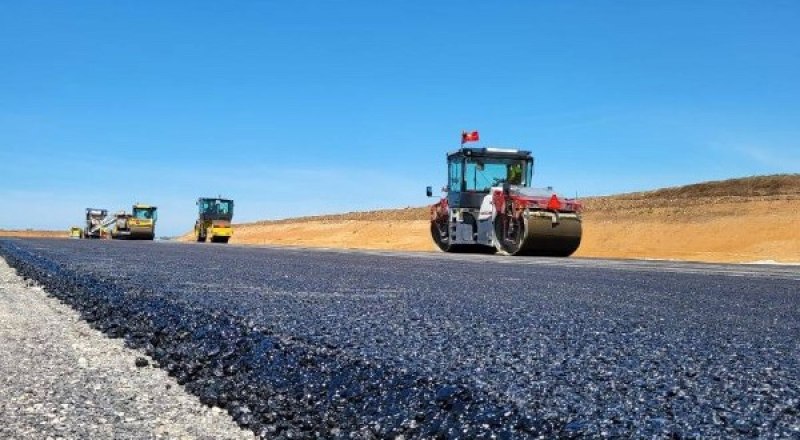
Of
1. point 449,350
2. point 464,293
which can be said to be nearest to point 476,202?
point 464,293

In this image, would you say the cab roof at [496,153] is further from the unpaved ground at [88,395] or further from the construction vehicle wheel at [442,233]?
the unpaved ground at [88,395]

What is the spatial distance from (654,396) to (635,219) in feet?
166

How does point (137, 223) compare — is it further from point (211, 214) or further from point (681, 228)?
point (681, 228)

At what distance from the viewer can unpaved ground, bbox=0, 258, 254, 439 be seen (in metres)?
2.56

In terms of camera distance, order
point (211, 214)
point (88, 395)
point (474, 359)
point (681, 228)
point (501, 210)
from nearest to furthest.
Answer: point (474, 359)
point (88, 395)
point (501, 210)
point (681, 228)
point (211, 214)

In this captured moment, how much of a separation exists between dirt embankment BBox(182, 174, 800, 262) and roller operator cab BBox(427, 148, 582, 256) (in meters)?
8.24

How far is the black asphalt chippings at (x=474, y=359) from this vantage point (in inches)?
76.2

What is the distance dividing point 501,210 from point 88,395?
19048 millimetres

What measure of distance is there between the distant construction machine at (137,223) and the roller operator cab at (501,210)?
1257 inches

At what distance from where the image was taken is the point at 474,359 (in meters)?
2.69

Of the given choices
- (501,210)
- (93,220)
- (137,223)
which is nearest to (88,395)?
(501,210)

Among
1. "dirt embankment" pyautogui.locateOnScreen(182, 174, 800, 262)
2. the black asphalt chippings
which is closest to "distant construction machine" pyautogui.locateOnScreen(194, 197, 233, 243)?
"dirt embankment" pyautogui.locateOnScreen(182, 174, 800, 262)

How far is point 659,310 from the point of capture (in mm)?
4562

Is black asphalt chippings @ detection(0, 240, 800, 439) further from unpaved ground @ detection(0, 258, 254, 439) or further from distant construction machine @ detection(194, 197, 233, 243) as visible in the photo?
distant construction machine @ detection(194, 197, 233, 243)
